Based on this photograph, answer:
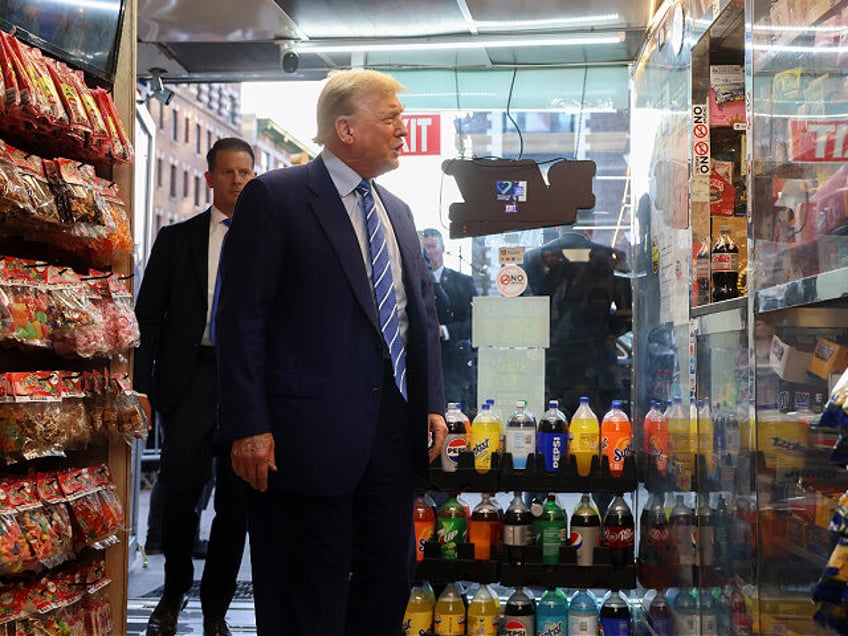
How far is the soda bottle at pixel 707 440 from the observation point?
3.10m

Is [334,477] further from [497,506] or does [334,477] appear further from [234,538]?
[497,506]

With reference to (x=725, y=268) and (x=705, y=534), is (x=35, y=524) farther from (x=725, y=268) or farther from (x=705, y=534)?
(x=725, y=268)

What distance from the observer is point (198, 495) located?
407 cm

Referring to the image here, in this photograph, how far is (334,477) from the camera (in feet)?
9.13

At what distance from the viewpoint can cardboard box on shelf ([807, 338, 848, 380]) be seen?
2150mm

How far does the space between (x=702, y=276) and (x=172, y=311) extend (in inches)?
78.2

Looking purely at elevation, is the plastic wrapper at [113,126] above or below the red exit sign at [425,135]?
below

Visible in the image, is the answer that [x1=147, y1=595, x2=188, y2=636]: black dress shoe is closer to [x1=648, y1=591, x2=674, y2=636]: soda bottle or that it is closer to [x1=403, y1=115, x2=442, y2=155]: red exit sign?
[x1=648, y1=591, x2=674, y2=636]: soda bottle

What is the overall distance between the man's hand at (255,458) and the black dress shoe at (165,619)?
156cm

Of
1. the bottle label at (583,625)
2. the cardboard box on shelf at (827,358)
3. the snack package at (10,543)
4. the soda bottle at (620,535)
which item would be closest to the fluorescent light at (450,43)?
the soda bottle at (620,535)

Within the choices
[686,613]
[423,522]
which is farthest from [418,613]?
[686,613]

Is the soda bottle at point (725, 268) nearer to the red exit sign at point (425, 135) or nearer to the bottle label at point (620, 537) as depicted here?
the bottle label at point (620, 537)

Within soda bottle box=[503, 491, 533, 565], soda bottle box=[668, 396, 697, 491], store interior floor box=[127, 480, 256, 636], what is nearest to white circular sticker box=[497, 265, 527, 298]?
Answer: soda bottle box=[503, 491, 533, 565]

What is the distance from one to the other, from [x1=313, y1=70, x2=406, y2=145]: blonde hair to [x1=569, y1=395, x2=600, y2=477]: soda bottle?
6.29ft
